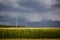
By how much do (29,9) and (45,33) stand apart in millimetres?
521

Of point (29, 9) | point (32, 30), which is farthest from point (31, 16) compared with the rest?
point (32, 30)

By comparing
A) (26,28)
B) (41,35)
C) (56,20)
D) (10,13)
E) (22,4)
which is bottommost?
(41,35)

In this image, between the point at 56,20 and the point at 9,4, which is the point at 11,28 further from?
the point at 56,20

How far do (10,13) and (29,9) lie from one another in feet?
1.14

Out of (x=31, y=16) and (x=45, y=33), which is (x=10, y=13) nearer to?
(x=31, y=16)

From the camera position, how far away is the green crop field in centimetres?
181

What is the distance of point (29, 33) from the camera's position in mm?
1823

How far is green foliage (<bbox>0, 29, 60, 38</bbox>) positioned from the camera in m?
1.82

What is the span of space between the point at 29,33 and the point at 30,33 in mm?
18

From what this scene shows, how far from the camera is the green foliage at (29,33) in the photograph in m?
1.82

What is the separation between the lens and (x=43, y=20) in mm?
1811

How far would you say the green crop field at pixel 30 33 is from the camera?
181cm

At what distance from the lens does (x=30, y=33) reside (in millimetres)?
1823

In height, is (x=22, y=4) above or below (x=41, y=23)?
above
